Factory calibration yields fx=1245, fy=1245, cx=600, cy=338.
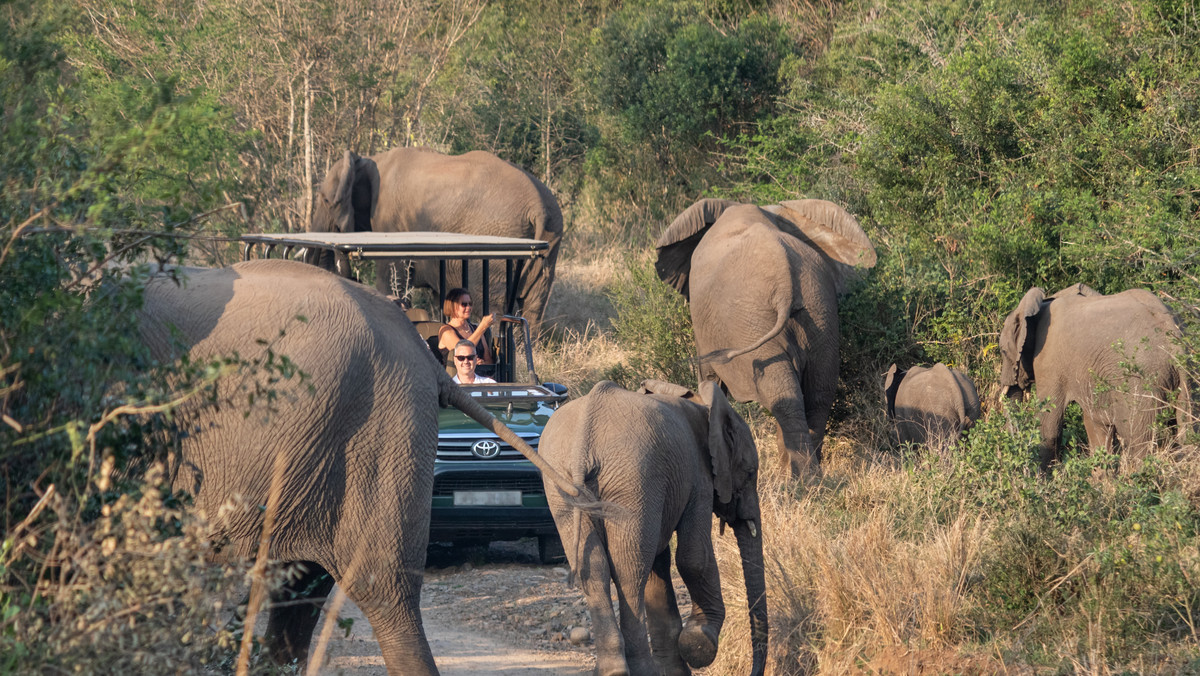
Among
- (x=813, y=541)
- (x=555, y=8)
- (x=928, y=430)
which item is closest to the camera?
(x=813, y=541)

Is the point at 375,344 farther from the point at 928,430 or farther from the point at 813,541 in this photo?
the point at 928,430

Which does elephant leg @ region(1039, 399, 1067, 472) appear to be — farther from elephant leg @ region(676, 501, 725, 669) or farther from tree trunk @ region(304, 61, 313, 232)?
tree trunk @ region(304, 61, 313, 232)

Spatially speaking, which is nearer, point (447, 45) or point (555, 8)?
point (447, 45)

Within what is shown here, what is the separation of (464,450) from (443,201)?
635 centimetres

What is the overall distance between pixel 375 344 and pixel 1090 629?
10.1 ft

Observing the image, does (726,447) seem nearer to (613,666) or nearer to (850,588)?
(850,588)

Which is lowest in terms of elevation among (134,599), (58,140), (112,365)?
(134,599)

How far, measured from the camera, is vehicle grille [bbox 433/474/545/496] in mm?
7414

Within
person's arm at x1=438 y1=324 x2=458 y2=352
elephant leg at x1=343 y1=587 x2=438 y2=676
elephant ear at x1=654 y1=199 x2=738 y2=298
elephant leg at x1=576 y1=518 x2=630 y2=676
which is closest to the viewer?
elephant leg at x1=343 y1=587 x2=438 y2=676

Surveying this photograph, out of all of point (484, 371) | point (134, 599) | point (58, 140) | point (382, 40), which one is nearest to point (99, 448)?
point (134, 599)

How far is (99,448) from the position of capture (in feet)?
11.0

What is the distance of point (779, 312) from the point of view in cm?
891

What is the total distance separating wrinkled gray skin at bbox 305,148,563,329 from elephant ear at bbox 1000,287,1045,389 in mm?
5322

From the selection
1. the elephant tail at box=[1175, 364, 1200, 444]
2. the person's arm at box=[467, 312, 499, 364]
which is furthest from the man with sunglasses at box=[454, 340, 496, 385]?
the elephant tail at box=[1175, 364, 1200, 444]
